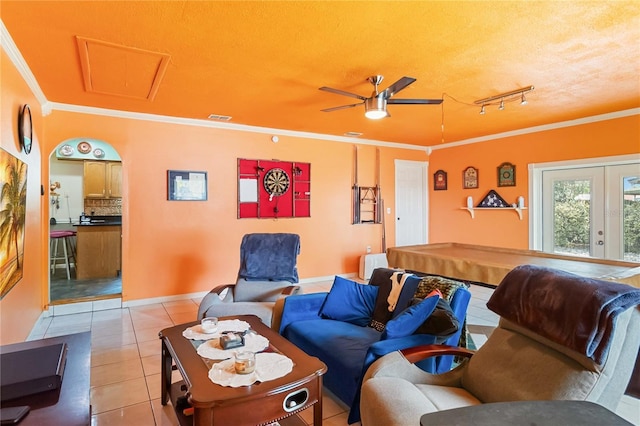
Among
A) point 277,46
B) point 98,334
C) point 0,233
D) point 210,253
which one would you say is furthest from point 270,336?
point 210,253

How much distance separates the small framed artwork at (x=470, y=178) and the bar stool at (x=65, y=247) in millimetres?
6834

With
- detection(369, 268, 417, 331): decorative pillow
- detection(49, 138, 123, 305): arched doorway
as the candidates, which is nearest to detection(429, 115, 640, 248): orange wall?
detection(369, 268, 417, 331): decorative pillow

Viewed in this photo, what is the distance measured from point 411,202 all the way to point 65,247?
6.24 metres

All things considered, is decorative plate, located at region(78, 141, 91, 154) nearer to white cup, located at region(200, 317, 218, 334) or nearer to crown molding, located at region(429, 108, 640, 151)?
white cup, located at region(200, 317, 218, 334)

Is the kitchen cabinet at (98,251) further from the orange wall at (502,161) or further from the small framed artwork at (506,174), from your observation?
the small framed artwork at (506,174)

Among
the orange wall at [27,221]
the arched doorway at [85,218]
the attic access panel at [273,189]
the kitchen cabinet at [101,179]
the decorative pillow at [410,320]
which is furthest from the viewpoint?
the kitchen cabinet at [101,179]

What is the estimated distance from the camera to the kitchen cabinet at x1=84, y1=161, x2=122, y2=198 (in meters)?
6.27

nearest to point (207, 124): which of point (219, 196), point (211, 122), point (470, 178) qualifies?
point (211, 122)

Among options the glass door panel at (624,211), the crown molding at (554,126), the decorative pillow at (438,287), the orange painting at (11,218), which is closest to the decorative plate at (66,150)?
the orange painting at (11,218)

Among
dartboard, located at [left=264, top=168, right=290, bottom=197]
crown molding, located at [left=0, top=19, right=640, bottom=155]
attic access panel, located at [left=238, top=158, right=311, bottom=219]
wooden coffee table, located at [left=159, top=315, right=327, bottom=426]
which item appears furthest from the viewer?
dartboard, located at [left=264, top=168, right=290, bottom=197]

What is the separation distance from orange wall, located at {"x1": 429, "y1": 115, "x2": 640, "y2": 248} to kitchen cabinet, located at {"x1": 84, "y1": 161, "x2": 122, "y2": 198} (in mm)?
6170

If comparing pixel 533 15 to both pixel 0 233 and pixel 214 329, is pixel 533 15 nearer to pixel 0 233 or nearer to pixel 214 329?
pixel 214 329

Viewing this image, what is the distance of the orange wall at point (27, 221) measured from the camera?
2.46 m

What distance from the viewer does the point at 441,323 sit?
6.94 feet
